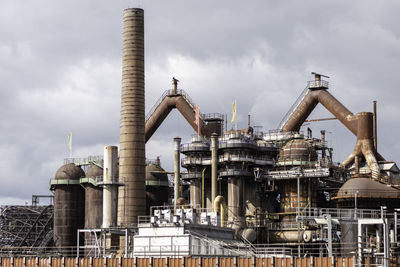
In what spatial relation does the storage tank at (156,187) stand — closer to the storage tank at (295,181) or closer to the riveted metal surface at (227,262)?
the storage tank at (295,181)

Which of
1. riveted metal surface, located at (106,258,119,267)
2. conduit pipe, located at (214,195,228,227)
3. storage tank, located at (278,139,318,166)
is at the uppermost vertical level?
storage tank, located at (278,139,318,166)

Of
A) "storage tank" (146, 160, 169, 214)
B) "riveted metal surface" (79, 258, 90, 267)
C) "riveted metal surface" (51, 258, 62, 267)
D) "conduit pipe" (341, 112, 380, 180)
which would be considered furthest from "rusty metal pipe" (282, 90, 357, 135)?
"riveted metal surface" (51, 258, 62, 267)

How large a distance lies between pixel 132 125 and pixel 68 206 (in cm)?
2062

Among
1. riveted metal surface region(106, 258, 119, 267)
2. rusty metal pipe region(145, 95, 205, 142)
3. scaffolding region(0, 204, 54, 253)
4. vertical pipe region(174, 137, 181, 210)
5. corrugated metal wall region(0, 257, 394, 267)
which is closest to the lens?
corrugated metal wall region(0, 257, 394, 267)

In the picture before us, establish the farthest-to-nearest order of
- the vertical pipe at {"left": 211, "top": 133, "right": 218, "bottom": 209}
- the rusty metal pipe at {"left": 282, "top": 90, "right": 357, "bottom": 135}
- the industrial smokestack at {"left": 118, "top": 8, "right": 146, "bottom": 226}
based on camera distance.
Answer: the rusty metal pipe at {"left": 282, "top": 90, "right": 357, "bottom": 135}, the vertical pipe at {"left": 211, "top": 133, "right": 218, "bottom": 209}, the industrial smokestack at {"left": 118, "top": 8, "right": 146, "bottom": 226}

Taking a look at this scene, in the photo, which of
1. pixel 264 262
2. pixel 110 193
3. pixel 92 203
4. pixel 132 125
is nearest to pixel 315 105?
pixel 132 125

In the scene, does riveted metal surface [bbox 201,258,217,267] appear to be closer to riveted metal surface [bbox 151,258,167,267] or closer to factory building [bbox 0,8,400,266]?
riveted metal surface [bbox 151,258,167,267]

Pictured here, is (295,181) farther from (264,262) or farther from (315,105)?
(264,262)

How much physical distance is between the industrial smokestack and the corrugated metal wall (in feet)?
79.1

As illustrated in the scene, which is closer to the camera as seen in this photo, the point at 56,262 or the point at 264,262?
the point at 264,262

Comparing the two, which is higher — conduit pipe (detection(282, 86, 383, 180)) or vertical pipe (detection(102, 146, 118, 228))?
conduit pipe (detection(282, 86, 383, 180))

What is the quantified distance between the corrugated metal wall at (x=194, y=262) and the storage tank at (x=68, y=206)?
37.1m

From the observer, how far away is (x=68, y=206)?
107m

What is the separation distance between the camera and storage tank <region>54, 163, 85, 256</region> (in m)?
106
